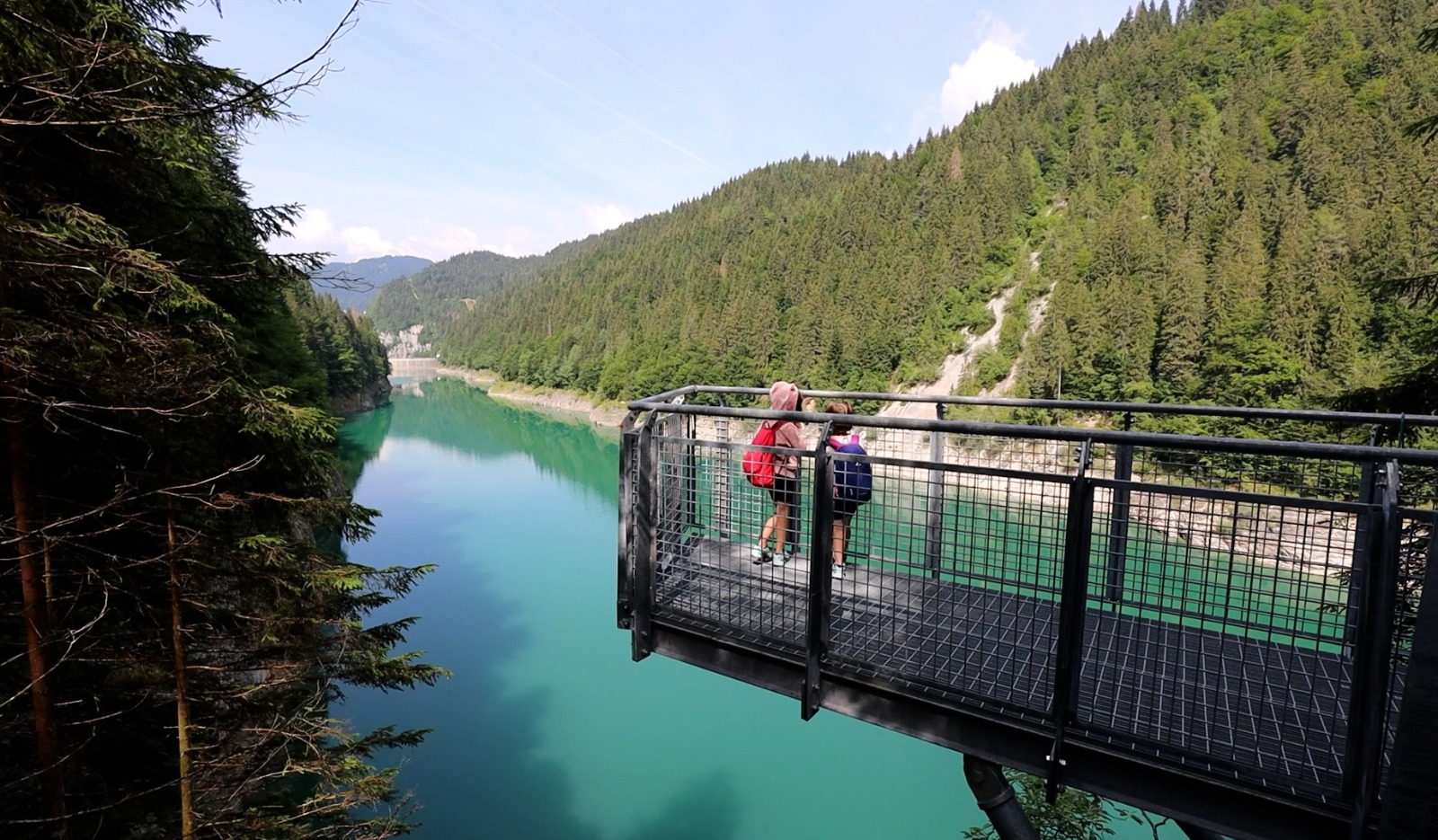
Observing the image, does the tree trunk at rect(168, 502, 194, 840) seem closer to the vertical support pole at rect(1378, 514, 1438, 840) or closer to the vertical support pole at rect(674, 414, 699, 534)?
the vertical support pole at rect(674, 414, 699, 534)

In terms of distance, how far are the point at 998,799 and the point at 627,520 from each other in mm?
2147

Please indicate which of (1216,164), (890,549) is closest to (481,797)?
(890,549)

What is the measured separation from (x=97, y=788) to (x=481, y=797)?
35.1 ft

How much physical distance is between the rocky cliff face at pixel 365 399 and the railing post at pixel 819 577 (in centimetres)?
6195

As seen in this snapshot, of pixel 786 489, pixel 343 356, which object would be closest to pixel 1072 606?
pixel 786 489

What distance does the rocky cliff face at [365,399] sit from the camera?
65.5 m

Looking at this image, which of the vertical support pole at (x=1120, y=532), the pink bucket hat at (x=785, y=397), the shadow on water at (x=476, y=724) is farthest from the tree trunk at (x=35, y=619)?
the shadow on water at (x=476, y=724)

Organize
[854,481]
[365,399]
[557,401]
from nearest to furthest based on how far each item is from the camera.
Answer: [854,481] < [365,399] < [557,401]

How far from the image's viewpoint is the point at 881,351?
203 feet

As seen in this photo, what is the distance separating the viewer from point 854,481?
3705 millimetres

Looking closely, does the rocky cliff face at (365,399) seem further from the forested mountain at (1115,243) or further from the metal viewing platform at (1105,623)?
the metal viewing platform at (1105,623)

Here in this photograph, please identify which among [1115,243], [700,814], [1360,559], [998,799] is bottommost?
[700,814]

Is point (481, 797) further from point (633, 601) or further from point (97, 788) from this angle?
point (633, 601)

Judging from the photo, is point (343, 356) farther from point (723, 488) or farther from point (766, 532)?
point (766, 532)
